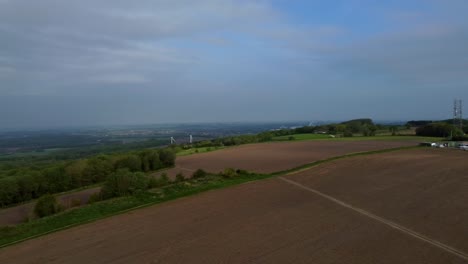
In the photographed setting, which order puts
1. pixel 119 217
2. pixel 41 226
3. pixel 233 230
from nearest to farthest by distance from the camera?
pixel 233 230 < pixel 41 226 < pixel 119 217

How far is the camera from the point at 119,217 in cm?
1527

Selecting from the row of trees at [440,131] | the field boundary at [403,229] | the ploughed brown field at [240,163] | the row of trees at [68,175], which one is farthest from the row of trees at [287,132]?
the field boundary at [403,229]

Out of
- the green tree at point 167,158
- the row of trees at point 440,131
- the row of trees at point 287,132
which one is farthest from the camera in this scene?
the row of trees at point 287,132

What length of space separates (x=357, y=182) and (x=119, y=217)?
48.7ft

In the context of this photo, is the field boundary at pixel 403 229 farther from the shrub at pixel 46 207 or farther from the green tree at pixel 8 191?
the green tree at pixel 8 191

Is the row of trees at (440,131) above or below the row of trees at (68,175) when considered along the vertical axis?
above

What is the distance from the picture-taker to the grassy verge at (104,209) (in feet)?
44.8

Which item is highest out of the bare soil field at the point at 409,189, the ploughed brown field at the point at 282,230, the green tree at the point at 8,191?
the bare soil field at the point at 409,189

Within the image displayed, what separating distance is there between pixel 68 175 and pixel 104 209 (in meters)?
20.8

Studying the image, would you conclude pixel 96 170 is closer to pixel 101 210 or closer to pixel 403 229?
pixel 101 210

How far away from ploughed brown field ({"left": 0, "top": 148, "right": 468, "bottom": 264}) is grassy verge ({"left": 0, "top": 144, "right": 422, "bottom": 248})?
2.41ft

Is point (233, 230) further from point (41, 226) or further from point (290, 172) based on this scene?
point (290, 172)

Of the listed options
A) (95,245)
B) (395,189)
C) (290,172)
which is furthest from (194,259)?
(290,172)

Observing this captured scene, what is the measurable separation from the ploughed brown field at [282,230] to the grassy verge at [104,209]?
2.41 ft
